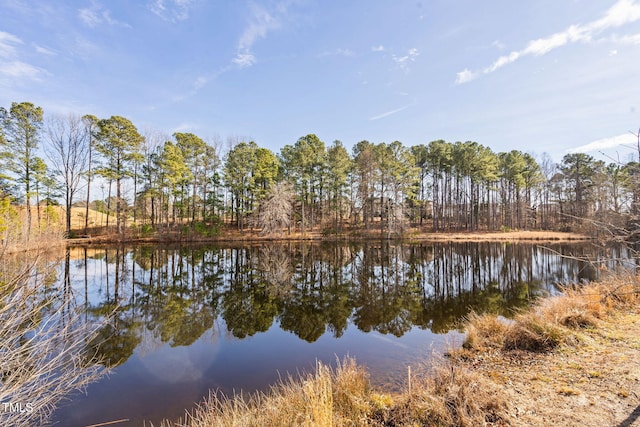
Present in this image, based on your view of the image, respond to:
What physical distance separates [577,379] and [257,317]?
8434 millimetres

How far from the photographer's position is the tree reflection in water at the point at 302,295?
355 inches

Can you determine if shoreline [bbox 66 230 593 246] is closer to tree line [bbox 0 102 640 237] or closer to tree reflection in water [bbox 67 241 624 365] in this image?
tree line [bbox 0 102 640 237]

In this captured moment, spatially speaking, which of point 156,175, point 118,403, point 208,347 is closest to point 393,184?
point 156,175

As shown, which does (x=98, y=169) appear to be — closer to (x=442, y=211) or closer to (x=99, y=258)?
(x=99, y=258)

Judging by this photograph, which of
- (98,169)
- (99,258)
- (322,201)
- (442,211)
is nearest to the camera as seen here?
(99,258)

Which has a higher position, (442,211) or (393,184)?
(393,184)

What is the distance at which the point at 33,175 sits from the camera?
101 ft

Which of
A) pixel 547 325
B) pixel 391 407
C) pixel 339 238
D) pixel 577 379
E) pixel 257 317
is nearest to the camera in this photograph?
pixel 391 407

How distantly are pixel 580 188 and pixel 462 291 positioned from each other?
51.4 metres

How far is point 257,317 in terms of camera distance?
10016mm

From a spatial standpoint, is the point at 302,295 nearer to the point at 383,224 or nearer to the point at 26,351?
the point at 26,351

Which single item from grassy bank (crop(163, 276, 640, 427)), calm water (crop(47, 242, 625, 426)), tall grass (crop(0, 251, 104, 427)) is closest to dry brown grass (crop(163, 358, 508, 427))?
grassy bank (crop(163, 276, 640, 427))

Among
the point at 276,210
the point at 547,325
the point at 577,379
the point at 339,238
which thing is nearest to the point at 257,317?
the point at 547,325

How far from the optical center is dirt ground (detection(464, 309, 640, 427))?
3605 millimetres
